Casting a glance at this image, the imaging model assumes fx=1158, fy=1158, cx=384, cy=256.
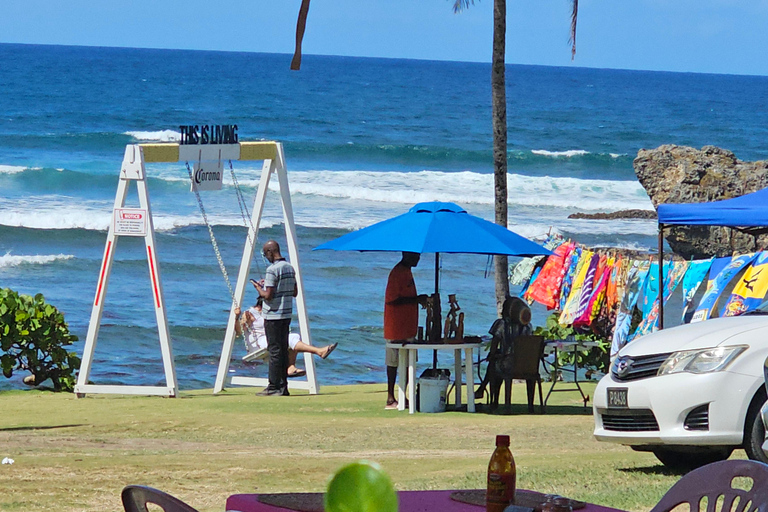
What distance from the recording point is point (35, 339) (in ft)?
41.3

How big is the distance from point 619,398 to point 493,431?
233 cm

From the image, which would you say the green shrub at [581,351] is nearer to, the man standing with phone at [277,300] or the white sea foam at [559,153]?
Answer: the man standing with phone at [277,300]

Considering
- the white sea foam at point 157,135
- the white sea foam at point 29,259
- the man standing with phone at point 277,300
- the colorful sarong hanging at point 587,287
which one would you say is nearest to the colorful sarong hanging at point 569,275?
the colorful sarong hanging at point 587,287

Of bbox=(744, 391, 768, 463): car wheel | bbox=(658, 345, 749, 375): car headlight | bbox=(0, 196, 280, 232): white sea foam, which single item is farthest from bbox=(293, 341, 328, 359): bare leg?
bbox=(0, 196, 280, 232): white sea foam

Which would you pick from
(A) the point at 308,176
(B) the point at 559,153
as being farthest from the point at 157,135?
(B) the point at 559,153

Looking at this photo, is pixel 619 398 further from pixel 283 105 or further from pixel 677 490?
pixel 283 105

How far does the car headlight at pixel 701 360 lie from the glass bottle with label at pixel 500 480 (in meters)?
4.30

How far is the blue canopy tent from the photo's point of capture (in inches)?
407

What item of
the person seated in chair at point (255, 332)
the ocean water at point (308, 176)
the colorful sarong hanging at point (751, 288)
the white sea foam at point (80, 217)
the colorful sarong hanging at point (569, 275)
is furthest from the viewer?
the white sea foam at point (80, 217)

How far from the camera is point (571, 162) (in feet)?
189

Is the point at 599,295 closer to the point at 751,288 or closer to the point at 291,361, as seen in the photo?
the point at 751,288

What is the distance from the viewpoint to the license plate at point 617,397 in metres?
7.53

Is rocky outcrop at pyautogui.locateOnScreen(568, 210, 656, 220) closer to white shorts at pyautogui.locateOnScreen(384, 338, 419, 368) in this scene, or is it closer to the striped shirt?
the striped shirt

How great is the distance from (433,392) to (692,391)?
4.09 metres
